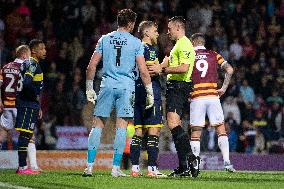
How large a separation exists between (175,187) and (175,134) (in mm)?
2623

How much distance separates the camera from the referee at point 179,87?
14.0 m

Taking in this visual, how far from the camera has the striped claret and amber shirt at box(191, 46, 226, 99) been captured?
1628 cm

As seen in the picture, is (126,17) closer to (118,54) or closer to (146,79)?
(118,54)

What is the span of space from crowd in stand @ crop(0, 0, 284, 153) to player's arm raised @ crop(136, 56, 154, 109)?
8.65 metres

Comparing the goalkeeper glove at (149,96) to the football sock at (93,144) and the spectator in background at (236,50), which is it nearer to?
the football sock at (93,144)

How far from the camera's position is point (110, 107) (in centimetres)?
1330

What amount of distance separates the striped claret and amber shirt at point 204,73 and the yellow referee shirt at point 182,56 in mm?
1824

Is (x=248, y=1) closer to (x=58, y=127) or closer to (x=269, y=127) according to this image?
(x=269, y=127)

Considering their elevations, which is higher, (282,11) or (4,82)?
(282,11)

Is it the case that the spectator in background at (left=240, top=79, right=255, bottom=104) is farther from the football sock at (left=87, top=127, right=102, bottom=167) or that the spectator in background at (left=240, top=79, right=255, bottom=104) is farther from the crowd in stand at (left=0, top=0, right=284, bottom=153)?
the football sock at (left=87, top=127, right=102, bottom=167)

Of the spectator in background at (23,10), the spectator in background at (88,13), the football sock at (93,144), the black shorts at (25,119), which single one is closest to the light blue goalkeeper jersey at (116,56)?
the football sock at (93,144)

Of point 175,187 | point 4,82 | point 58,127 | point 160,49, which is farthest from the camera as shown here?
point 160,49

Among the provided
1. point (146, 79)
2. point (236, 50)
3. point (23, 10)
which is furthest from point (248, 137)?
point (146, 79)

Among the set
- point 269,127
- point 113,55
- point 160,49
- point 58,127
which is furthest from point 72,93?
point 113,55
